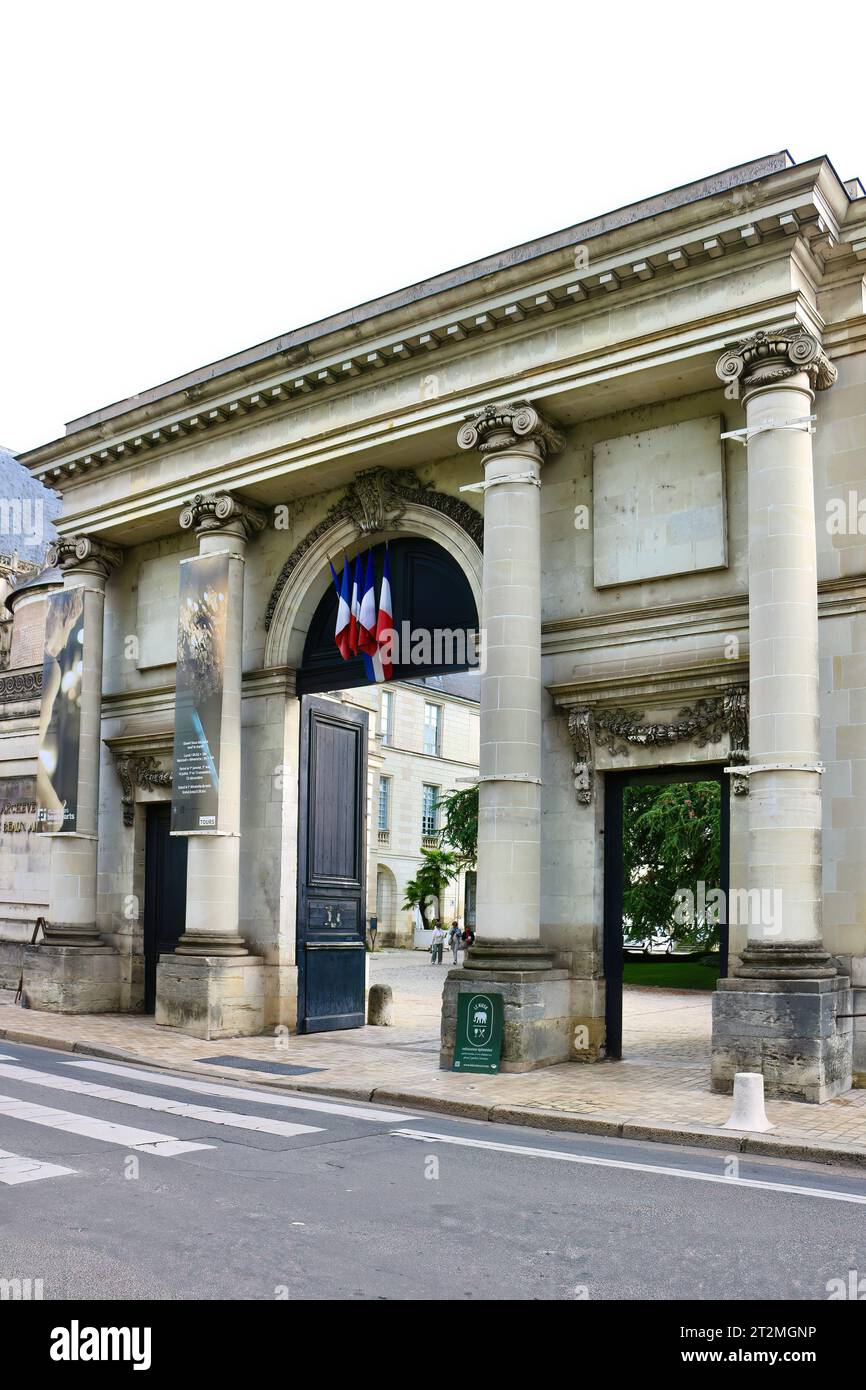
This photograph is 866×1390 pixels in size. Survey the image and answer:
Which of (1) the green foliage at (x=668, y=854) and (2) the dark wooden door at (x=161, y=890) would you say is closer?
(2) the dark wooden door at (x=161, y=890)

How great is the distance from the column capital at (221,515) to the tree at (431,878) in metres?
38.0

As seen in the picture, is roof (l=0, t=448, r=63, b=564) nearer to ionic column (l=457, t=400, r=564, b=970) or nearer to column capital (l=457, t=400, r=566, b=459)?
column capital (l=457, t=400, r=566, b=459)

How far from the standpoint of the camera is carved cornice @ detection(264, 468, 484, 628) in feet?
56.1

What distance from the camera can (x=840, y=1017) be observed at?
12.5 meters

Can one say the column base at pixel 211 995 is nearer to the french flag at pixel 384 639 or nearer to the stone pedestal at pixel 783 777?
the french flag at pixel 384 639

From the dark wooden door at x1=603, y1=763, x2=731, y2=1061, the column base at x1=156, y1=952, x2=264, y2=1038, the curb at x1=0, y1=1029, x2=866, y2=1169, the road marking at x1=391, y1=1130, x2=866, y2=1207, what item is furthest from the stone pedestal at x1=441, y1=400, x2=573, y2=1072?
the column base at x1=156, y1=952, x2=264, y2=1038

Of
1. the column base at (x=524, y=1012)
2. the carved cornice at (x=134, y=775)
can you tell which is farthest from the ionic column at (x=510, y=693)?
the carved cornice at (x=134, y=775)

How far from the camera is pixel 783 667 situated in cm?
1294

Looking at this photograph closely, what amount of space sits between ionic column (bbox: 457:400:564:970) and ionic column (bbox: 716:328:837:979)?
284cm

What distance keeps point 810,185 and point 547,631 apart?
5.97 metres

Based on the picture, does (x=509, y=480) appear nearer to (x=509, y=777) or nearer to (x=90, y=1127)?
(x=509, y=777)

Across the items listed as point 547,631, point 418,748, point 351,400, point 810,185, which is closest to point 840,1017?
point 547,631

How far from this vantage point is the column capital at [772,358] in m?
13.5
